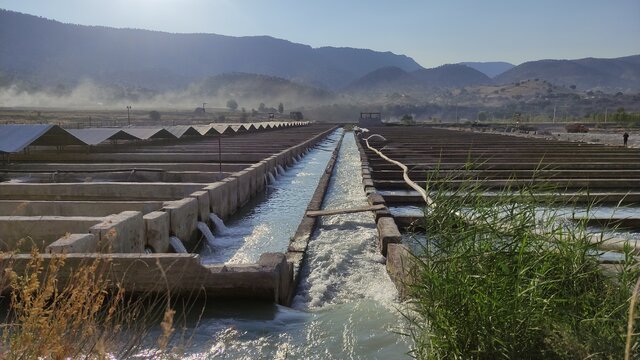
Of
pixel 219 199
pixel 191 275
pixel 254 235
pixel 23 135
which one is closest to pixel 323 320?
pixel 191 275

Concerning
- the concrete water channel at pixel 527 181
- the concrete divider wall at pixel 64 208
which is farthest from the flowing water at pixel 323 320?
the concrete divider wall at pixel 64 208

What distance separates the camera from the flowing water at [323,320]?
5113 mm

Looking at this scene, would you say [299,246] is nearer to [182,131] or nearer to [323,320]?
[323,320]

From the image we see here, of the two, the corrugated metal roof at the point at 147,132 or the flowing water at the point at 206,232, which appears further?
the corrugated metal roof at the point at 147,132

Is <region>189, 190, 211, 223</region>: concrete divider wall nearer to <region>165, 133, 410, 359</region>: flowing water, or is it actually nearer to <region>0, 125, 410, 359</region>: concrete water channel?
<region>0, 125, 410, 359</region>: concrete water channel

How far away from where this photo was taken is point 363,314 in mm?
6055

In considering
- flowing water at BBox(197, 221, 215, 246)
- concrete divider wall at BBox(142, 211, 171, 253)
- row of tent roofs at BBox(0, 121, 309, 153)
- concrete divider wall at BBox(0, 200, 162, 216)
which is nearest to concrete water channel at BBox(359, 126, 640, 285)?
flowing water at BBox(197, 221, 215, 246)

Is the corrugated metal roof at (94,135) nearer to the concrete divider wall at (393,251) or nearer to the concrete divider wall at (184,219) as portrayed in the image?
the concrete divider wall at (184,219)

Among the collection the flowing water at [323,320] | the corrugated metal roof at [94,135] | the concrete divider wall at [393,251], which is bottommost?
the flowing water at [323,320]

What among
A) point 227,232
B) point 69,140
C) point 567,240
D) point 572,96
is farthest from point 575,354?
point 572,96

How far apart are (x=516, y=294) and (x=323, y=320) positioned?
112 inches

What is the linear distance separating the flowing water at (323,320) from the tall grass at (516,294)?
2.34ft

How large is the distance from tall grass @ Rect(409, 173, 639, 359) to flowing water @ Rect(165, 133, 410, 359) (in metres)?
0.71

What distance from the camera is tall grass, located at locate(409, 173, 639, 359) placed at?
11.2ft
